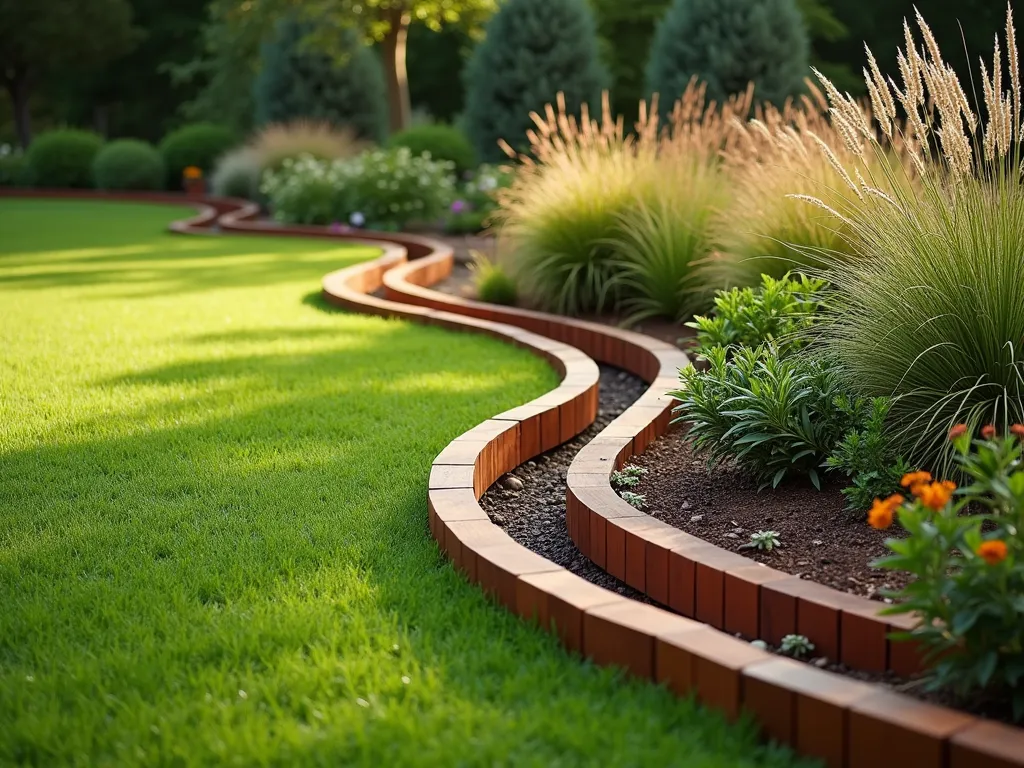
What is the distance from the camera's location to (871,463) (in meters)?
2.77

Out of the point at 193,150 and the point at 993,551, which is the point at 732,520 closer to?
the point at 993,551

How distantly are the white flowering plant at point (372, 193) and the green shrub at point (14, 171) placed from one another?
12358mm

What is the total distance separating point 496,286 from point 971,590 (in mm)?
5205

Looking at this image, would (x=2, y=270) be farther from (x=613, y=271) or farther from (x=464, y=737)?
(x=464, y=737)

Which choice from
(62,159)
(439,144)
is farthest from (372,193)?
(62,159)

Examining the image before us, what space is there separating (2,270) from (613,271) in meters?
5.17

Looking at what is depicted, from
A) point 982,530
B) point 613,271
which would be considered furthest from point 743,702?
point 613,271

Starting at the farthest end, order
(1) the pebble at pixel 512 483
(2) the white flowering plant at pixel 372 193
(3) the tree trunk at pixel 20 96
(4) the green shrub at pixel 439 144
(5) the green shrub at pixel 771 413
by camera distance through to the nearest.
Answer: (3) the tree trunk at pixel 20 96
(4) the green shrub at pixel 439 144
(2) the white flowering plant at pixel 372 193
(1) the pebble at pixel 512 483
(5) the green shrub at pixel 771 413

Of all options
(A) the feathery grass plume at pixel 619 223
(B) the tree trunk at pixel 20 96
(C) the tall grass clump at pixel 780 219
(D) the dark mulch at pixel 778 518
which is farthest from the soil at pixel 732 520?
(B) the tree trunk at pixel 20 96

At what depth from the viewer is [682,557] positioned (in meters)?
2.44

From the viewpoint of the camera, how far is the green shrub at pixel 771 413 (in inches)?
117

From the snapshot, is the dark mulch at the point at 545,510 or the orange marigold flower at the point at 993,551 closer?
the orange marigold flower at the point at 993,551

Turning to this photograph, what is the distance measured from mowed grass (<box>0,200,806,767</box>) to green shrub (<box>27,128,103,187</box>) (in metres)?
18.5

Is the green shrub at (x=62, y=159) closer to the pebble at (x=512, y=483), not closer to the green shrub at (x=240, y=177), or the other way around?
the green shrub at (x=240, y=177)
